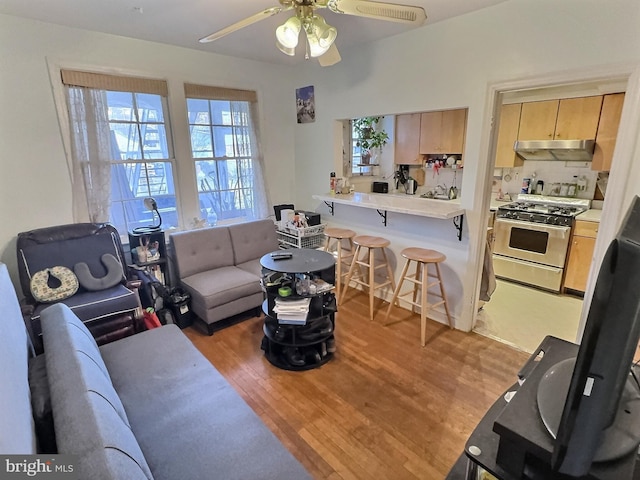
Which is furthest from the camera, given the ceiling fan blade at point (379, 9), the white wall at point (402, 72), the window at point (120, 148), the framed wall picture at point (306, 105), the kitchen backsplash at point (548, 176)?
the framed wall picture at point (306, 105)

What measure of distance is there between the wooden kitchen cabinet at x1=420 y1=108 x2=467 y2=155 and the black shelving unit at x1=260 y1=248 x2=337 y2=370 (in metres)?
2.90

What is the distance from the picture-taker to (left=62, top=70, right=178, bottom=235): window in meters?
2.85

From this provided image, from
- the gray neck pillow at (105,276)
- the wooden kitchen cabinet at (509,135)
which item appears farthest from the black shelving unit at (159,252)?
the wooden kitchen cabinet at (509,135)

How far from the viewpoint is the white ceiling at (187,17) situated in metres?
2.27

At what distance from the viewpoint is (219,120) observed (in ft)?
12.2

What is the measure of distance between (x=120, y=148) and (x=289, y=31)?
223cm

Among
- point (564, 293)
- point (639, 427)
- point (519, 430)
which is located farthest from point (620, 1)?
point (564, 293)

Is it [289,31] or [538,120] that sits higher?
[289,31]

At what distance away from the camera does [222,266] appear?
3430mm

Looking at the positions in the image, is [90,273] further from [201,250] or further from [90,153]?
[90,153]

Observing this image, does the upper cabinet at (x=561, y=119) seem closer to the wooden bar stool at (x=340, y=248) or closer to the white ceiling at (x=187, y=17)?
the white ceiling at (x=187, y=17)

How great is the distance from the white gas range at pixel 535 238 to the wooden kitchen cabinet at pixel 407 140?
1.53 meters

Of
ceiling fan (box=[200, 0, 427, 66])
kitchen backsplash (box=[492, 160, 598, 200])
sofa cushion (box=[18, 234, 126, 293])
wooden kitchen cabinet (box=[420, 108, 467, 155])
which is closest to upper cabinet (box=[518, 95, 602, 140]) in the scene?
kitchen backsplash (box=[492, 160, 598, 200])

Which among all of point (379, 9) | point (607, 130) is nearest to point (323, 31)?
point (379, 9)
